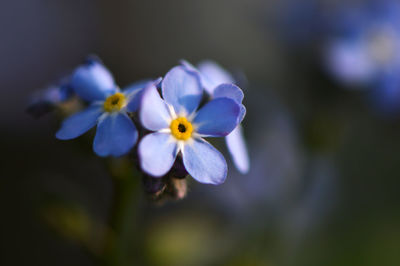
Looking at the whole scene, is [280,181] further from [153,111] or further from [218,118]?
[153,111]

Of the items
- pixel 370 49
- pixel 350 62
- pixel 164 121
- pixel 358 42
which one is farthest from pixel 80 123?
pixel 370 49

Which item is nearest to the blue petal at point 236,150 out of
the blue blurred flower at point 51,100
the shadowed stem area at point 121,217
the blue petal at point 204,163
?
the blue petal at point 204,163

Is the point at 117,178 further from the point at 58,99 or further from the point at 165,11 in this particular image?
the point at 165,11

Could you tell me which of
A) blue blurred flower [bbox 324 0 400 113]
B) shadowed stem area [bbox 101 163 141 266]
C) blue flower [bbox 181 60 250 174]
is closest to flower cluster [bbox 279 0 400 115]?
blue blurred flower [bbox 324 0 400 113]

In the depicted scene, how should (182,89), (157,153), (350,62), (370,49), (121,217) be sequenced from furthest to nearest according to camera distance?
(370,49) → (350,62) → (121,217) → (182,89) → (157,153)


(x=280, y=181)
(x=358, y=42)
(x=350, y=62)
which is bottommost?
(x=280, y=181)

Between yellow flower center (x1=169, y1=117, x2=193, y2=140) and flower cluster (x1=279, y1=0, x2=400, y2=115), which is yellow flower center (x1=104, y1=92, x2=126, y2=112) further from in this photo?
flower cluster (x1=279, y1=0, x2=400, y2=115)
